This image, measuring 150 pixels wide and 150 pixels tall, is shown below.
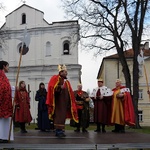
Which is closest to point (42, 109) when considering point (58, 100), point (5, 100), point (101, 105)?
point (101, 105)

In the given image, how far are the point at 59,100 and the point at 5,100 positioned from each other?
194cm

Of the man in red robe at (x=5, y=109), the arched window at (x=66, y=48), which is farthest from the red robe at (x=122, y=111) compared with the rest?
the arched window at (x=66, y=48)

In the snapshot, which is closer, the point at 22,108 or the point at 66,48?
the point at 22,108

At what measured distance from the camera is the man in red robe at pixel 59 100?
8945 millimetres

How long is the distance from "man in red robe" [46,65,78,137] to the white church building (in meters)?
29.4

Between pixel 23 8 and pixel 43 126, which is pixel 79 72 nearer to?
pixel 23 8

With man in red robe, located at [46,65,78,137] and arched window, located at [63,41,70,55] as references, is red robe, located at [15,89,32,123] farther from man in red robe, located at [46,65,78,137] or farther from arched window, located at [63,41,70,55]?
arched window, located at [63,41,70,55]

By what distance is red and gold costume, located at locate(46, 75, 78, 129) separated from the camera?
895 cm

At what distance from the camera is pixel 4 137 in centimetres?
742

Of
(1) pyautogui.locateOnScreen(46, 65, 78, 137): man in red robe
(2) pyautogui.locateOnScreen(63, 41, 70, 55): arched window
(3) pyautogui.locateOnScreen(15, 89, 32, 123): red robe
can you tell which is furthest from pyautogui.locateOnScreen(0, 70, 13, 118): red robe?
(2) pyautogui.locateOnScreen(63, 41, 70, 55): arched window

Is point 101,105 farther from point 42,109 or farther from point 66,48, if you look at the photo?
point 66,48

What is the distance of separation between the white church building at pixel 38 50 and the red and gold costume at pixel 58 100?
96.4ft

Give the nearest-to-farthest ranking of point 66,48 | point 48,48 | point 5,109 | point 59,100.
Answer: point 5,109 → point 59,100 → point 66,48 → point 48,48

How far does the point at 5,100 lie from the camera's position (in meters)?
7.46
